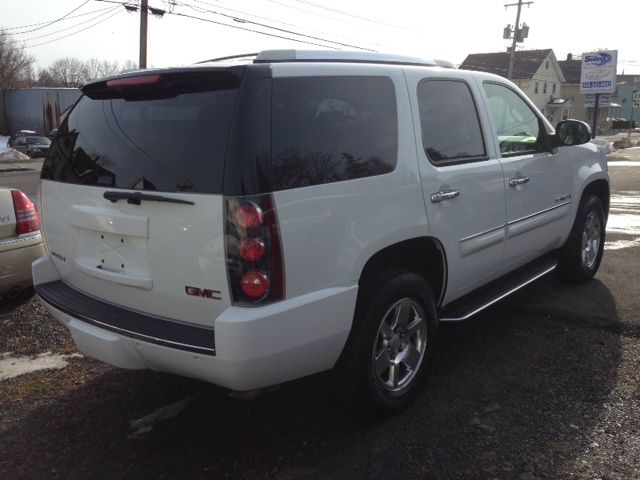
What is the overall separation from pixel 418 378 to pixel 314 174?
1454mm

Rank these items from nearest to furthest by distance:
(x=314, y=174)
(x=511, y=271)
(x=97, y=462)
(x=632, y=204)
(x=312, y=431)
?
(x=314, y=174) < (x=97, y=462) < (x=312, y=431) < (x=511, y=271) < (x=632, y=204)

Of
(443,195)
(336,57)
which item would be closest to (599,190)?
(443,195)

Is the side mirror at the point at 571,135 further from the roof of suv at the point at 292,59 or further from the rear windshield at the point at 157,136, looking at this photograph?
the rear windshield at the point at 157,136

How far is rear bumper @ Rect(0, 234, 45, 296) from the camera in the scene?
15.3 ft

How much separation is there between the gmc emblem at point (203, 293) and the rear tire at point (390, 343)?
77 centimetres

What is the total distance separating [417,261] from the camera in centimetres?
351

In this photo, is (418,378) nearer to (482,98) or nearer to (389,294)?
(389,294)

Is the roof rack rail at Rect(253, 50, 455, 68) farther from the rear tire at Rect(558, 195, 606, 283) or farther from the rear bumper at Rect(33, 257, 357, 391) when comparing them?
the rear tire at Rect(558, 195, 606, 283)

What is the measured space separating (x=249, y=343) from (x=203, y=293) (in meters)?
0.33

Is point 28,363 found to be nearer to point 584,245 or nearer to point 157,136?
point 157,136

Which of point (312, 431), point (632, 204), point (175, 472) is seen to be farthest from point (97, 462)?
point (632, 204)

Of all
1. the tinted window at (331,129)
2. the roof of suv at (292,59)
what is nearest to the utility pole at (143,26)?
the roof of suv at (292,59)

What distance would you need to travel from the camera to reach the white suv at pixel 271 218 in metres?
2.47

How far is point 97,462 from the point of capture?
2877mm
